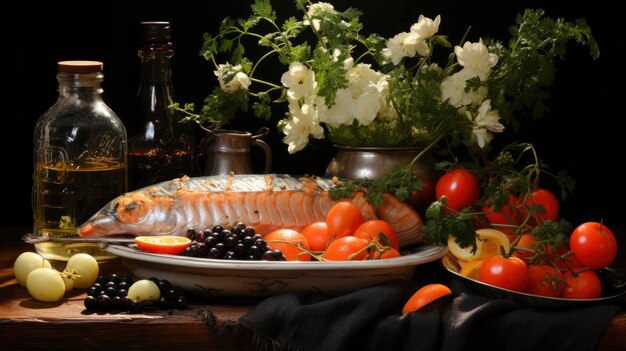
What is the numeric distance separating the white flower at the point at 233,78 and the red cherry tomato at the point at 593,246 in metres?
0.91

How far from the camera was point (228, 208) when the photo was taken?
2.26 m

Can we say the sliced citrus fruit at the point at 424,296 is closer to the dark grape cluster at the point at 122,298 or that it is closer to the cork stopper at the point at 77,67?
the dark grape cluster at the point at 122,298

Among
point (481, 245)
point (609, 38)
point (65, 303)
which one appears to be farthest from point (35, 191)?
point (609, 38)

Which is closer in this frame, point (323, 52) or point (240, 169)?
point (323, 52)

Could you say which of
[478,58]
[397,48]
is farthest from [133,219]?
[478,58]

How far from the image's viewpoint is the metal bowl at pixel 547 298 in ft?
6.37

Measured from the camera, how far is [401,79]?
2410mm

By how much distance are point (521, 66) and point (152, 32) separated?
0.94 m

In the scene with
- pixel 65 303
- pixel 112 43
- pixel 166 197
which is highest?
pixel 112 43

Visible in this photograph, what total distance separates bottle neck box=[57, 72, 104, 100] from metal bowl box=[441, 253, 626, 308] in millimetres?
934

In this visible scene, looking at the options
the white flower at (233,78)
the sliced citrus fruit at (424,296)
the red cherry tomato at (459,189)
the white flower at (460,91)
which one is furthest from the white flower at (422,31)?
the sliced citrus fruit at (424,296)

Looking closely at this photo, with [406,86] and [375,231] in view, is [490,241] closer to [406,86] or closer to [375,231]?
[375,231]

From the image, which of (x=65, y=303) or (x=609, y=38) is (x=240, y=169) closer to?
(x=65, y=303)

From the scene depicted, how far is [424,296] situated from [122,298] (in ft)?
1.98
